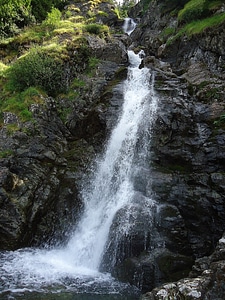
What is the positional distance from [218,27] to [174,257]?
17.0 meters

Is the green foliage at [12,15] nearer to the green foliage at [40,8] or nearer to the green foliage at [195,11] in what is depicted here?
the green foliage at [40,8]

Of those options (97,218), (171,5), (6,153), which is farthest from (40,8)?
(97,218)

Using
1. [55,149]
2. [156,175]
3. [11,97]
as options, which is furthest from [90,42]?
[156,175]

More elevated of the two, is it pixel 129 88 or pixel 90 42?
pixel 90 42

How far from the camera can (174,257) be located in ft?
33.7

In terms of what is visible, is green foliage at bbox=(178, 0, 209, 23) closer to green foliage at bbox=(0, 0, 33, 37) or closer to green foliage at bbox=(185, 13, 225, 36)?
green foliage at bbox=(185, 13, 225, 36)

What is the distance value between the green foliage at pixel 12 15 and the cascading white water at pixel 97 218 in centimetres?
1209

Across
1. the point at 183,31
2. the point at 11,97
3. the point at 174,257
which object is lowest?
the point at 174,257

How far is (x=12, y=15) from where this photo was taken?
23.6 meters

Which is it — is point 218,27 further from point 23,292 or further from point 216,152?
point 23,292

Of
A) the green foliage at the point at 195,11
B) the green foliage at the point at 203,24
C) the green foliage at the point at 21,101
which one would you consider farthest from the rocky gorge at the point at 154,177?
the green foliage at the point at 195,11

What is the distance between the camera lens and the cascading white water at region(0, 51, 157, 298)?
9711 mm

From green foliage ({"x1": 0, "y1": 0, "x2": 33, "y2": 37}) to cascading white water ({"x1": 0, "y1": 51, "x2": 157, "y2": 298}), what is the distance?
12.1 m

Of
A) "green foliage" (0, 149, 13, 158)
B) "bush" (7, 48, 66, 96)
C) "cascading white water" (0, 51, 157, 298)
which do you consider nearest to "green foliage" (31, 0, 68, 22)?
"bush" (7, 48, 66, 96)
